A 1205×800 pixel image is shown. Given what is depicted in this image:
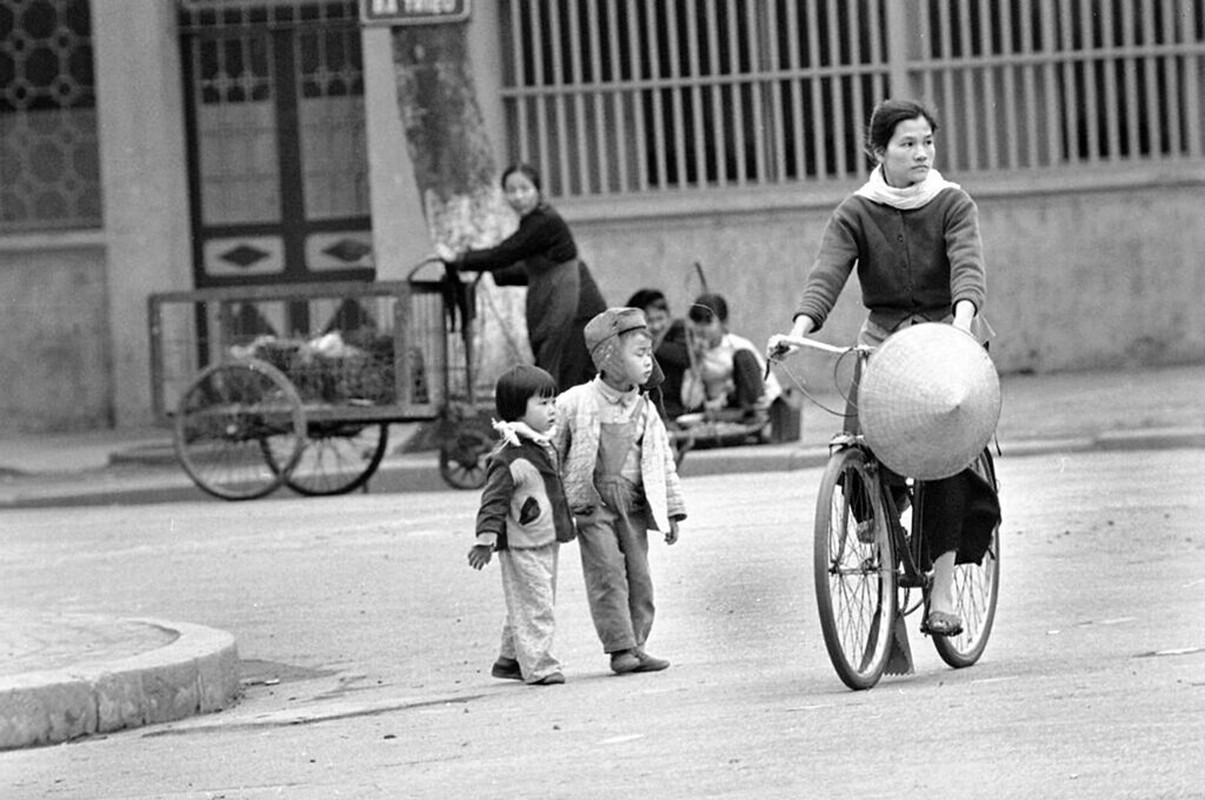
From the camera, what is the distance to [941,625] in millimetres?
7898

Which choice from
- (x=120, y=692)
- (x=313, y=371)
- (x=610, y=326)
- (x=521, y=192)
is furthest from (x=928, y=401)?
(x=313, y=371)

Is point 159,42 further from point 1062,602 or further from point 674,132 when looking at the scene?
point 1062,602

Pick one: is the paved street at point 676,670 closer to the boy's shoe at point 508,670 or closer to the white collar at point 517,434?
the boy's shoe at point 508,670

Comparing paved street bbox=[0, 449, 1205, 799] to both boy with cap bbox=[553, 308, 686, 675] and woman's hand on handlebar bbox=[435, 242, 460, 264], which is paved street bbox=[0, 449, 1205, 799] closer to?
boy with cap bbox=[553, 308, 686, 675]

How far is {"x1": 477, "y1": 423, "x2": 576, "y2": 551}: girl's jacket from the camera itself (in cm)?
882

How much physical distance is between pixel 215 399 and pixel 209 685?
7.15 metres

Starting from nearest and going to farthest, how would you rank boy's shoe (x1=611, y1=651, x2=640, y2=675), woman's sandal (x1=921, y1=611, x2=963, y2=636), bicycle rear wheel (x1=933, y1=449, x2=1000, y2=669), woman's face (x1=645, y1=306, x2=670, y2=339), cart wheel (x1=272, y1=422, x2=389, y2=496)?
woman's sandal (x1=921, y1=611, x2=963, y2=636) → bicycle rear wheel (x1=933, y1=449, x2=1000, y2=669) → boy's shoe (x1=611, y1=651, x2=640, y2=675) → cart wheel (x1=272, y1=422, x2=389, y2=496) → woman's face (x1=645, y1=306, x2=670, y2=339)

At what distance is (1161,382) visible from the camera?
60.7 ft

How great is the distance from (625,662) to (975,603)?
1152mm

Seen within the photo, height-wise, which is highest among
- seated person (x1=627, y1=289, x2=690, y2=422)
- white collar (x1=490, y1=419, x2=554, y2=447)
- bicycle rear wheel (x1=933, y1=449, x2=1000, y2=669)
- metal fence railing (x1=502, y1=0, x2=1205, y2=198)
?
metal fence railing (x1=502, y1=0, x2=1205, y2=198)

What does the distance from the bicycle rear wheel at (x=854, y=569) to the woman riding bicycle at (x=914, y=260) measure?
211 mm

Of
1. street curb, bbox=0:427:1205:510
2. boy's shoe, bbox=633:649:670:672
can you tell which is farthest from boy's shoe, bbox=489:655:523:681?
street curb, bbox=0:427:1205:510

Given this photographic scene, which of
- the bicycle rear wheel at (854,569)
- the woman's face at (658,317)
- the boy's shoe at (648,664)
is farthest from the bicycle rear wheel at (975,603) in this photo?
the woman's face at (658,317)

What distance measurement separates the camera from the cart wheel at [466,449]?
1578cm
